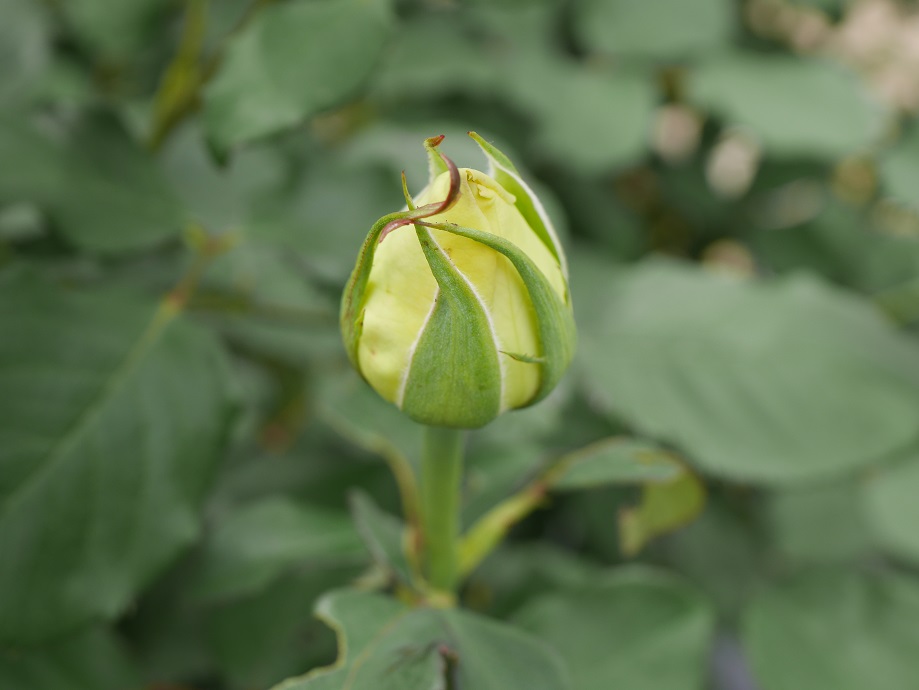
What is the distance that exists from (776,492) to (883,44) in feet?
2.74

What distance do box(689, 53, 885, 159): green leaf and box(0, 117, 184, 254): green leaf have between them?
576 mm

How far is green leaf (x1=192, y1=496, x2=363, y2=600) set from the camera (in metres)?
0.50

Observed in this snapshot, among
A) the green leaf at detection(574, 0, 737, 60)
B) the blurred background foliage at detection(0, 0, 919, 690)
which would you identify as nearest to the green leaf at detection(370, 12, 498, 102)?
the blurred background foliage at detection(0, 0, 919, 690)

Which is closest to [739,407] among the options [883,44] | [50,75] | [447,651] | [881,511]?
[881,511]

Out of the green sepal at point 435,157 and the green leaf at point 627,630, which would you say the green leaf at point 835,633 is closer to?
the green leaf at point 627,630

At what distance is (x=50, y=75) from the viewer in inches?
31.3

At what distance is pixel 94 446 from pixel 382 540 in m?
0.17

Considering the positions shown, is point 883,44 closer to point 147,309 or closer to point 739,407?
point 739,407

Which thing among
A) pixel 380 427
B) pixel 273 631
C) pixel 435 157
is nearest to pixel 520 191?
pixel 435 157

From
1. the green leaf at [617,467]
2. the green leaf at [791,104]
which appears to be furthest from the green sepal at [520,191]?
the green leaf at [791,104]

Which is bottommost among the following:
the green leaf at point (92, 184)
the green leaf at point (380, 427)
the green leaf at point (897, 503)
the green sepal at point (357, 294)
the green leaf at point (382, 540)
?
the green leaf at point (897, 503)

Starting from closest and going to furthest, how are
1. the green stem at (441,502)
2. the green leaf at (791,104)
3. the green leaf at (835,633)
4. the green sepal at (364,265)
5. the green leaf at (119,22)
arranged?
1. the green sepal at (364,265)
2. the green stem at (441,502)
3. the green leaf at (835,633)
4. the green leaf at (119,22)
5. the green leaf at (791,104)

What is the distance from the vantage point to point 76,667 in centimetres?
54

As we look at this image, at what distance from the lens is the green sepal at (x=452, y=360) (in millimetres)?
295
